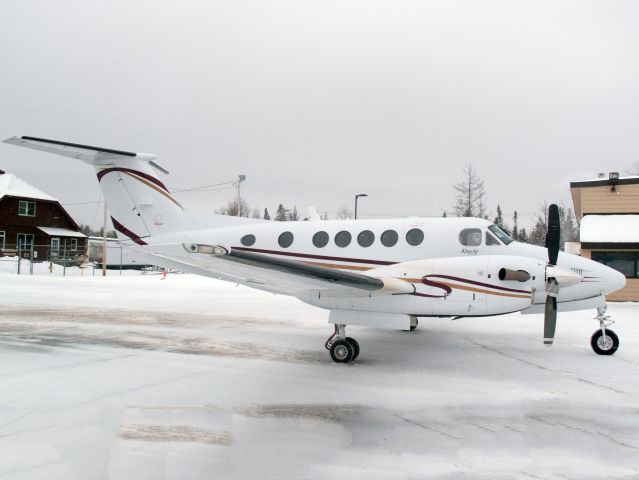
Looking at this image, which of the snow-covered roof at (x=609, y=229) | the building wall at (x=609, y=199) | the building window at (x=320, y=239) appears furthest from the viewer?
the building wall at (x=609, y=199)

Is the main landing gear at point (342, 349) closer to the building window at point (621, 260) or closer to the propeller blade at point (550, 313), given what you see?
the propeller blade at point (550, 313)

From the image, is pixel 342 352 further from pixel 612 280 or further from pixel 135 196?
pixel 135 196

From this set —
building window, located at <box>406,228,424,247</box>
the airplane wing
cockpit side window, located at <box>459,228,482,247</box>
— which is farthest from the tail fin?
cockpit side window, located at <box>459,228,482,247</box>

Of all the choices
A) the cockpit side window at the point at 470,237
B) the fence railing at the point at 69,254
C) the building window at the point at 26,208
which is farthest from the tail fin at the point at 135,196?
the building window at the point at 26,208

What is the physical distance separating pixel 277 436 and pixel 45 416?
281 cm

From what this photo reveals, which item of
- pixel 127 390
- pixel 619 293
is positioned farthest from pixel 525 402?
pixel 619 293

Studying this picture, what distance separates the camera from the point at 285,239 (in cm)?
1074

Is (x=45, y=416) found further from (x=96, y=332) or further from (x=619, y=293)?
(x=619, y=293)

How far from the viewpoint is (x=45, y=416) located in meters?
5.42

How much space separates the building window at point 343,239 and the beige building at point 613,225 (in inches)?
650

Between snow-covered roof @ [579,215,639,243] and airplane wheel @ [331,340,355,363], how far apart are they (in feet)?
59.2

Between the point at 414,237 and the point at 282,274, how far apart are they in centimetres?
355

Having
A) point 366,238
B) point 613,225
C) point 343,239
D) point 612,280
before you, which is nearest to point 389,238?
point 366,238

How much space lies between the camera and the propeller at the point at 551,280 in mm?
7820
